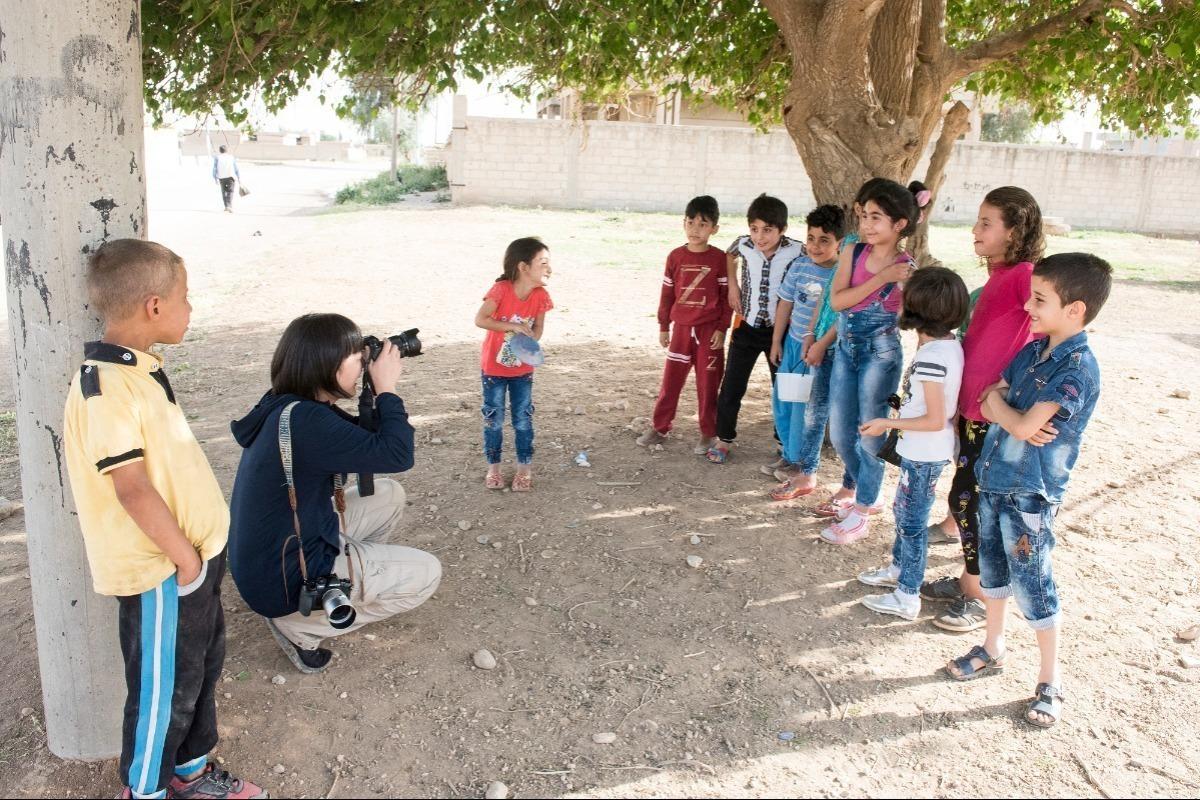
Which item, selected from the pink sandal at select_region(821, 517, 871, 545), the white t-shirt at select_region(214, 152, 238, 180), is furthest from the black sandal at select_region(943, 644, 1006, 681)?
the white t-shirt at select_region(214, 152, 238, 180)

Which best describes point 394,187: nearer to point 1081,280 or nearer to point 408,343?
point 408,343

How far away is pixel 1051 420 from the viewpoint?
2885mm

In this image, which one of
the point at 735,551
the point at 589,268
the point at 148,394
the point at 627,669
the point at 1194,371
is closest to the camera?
the point at 148,394

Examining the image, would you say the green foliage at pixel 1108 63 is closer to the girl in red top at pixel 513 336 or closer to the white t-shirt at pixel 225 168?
the girl in red top at pixel 513 336

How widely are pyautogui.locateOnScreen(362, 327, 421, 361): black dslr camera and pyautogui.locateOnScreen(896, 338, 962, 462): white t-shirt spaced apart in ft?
6.36

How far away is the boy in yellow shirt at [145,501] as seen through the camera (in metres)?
2.16

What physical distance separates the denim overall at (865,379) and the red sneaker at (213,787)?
2.85 metres

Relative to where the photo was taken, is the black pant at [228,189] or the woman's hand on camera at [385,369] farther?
the black pant at [228,189]

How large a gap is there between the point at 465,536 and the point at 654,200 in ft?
72.3

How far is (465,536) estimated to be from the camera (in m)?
4.25

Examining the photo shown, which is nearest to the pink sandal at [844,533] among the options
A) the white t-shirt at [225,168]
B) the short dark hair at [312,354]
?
the short dark hair at [312,354]

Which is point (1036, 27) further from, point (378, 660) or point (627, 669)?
point (378, 660)

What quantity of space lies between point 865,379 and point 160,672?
320 centimetres

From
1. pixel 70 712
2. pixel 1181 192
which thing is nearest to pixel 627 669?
pixel 70 712
